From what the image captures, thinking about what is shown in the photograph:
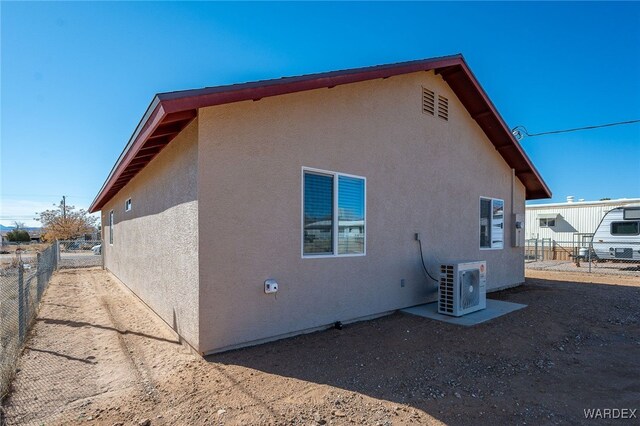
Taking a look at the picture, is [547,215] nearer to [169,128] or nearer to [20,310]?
[169,128]

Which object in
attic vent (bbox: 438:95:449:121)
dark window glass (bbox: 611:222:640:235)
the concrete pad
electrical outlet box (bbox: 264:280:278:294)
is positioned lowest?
the concrete pad

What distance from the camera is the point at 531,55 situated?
1241 cm

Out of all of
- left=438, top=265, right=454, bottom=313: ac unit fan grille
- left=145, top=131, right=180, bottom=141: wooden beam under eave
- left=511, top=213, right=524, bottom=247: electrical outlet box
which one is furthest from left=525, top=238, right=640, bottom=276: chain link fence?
left=145, top=131, right=180, bottom=141: wooden beam under eave

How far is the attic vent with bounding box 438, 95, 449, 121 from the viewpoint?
26.2ft

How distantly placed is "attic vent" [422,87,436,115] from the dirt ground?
4.46 metres

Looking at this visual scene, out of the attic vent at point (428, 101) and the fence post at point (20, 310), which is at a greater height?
the attic vent at point (428, 101)

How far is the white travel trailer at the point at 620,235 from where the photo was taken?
53.0 feet

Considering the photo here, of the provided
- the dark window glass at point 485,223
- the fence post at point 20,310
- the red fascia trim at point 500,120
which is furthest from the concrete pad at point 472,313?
the fence post at point 20,310

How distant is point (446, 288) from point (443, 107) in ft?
13.8

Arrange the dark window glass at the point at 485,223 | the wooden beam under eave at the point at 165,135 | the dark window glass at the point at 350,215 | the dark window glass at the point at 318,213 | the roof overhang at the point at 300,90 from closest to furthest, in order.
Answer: the roof overhang at the point at 300,90 < the wooden beam under eave at the point at 165,135 < the dark window glass at the point at 318,213 < the dark window glass at the point at 350,215 < the dark window glass at the point at 485,223

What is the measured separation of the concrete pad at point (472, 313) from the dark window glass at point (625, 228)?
1356 centimetres

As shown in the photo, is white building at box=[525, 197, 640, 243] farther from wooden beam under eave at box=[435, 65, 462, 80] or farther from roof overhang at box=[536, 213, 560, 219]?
wooden beam under eave at box=[435, 65, 462, 80]

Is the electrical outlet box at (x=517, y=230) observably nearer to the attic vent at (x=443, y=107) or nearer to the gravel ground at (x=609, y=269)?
the attic vent at (x=443, y=107)

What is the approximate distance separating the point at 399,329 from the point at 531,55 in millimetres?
11903
